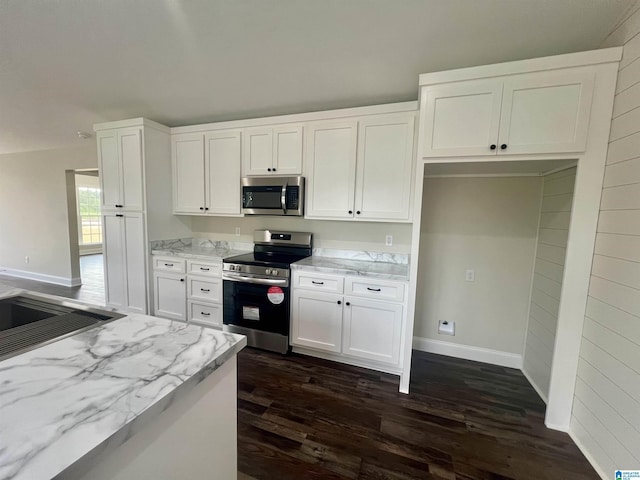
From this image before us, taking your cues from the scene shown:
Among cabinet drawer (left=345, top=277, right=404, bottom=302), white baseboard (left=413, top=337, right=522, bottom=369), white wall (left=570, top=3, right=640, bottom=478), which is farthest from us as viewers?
white baseboard (left=413, top=337, right=522, bottom=369)

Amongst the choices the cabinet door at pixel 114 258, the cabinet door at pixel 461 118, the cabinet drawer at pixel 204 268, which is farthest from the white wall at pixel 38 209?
the cabinet door at pixel 461 118

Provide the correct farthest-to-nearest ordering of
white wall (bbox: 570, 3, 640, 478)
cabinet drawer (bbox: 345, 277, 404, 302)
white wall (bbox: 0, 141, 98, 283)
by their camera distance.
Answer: white wall (bbox: 0, 141, 98, 283)
cabinet drawer (bbox: 345, 277, 404, 302)
white wall (bbox: 570, 3, 640, 478)

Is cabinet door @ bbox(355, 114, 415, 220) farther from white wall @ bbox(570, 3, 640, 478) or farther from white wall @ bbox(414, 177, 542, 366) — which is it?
white wall @ bbox(570, 3, 640, 478)

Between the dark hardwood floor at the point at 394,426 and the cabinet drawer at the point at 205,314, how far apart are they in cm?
66

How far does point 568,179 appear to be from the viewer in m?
2.02

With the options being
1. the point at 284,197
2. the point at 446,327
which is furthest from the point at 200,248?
the point at 446,327

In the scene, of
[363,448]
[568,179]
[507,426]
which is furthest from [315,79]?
[507,426]

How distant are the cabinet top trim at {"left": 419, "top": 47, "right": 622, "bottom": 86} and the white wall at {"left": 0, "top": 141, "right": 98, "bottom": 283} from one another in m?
4.98

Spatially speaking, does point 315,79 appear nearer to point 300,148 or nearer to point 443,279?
point 300,148

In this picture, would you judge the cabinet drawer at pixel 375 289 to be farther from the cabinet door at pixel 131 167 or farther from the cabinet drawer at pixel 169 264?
the cabinet door at pixel 131 167

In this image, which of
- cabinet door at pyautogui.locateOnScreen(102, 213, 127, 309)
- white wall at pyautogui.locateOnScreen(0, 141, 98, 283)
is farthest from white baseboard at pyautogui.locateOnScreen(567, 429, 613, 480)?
white wall at pyautogui.locateOnScreen(0, 141, 98, 283)

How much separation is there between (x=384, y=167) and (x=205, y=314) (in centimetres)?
242

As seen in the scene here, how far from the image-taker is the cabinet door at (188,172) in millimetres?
3152

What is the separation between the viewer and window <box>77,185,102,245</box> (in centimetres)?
775
